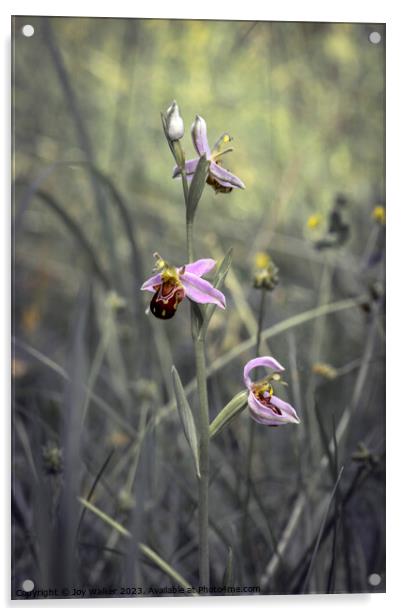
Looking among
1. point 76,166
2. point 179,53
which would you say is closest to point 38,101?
point 76,166

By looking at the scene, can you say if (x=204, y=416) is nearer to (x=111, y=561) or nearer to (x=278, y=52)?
(x=111, y=561)

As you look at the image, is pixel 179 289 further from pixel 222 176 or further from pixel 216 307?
pixel 216 307

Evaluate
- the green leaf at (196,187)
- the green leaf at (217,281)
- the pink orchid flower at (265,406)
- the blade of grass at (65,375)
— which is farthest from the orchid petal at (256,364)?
the blade of grass at (65,375)

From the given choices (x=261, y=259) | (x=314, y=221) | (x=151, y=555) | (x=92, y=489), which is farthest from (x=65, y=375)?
(x=314, y=221)

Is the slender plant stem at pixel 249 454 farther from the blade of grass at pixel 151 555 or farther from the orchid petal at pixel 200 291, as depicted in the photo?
the orchid petal at pixel 200 291
